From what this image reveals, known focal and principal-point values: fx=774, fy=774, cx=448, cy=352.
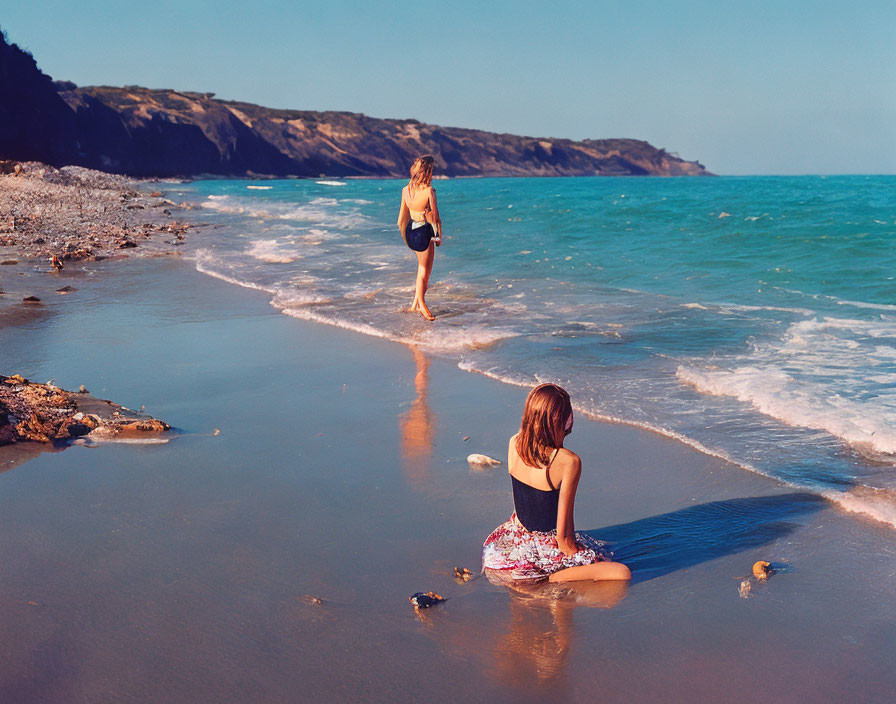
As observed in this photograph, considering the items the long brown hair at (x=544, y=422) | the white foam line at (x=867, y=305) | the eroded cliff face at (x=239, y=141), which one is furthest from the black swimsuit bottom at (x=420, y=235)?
the eroded cliff face at (x=239, y=141)

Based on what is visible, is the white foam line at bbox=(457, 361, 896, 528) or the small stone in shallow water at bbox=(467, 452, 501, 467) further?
the small stone in shallow water at bbox=(467, 452, 501, 467)

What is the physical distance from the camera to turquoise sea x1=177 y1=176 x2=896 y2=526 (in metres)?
4.92

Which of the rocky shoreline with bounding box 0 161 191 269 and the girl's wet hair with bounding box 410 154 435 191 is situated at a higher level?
the girl's wet hair with bounding box 410 154 435 191

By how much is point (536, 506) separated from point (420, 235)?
617 centimetres

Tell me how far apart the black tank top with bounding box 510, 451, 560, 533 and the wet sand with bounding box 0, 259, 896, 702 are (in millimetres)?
295

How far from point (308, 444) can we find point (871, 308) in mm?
8250

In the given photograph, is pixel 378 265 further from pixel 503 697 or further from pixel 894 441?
pixel 503 697

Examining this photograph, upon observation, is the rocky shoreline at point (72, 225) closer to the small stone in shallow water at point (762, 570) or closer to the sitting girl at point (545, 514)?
the sitting girl at point (545, 514)

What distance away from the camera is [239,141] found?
11400 centimetres

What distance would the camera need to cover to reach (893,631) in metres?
2.78

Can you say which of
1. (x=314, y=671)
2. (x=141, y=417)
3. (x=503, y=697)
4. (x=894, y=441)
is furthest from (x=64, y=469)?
(x=894, y=441)

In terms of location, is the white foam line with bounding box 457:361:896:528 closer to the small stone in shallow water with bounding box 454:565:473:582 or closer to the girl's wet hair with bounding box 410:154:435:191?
the small stone in shallow water with bounding box 454:565:473:582

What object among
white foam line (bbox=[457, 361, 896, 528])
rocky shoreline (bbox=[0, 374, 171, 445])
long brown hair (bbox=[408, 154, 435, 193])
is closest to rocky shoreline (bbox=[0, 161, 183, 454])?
rocky shoreline (bbox=[0, 374, 171, 445])

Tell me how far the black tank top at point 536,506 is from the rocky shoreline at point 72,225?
1111 cm
